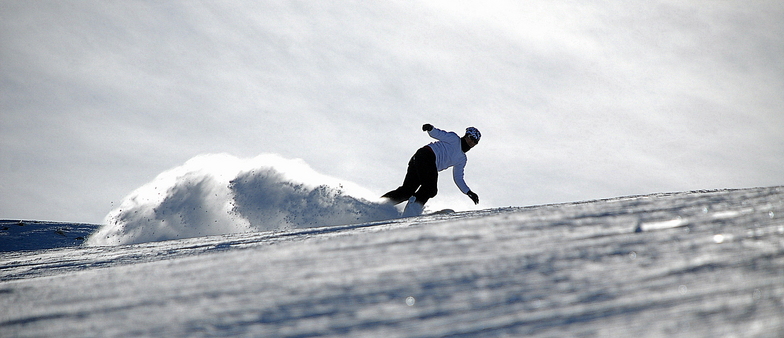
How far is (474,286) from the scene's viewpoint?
1.57 meters

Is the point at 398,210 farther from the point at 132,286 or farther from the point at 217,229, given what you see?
the point at 132,286

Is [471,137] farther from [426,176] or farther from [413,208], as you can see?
[413,208]

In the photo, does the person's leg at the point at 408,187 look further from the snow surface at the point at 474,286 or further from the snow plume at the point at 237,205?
the snow surface at the point at 474,286

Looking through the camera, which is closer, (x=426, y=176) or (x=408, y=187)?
(x=426, y=176)

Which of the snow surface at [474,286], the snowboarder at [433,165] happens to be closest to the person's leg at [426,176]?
the snowboarder at [433,165]

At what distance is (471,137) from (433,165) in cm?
58

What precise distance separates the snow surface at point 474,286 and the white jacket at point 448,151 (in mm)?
3556

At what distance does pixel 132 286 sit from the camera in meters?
2.00

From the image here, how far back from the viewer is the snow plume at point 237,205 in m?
6.26

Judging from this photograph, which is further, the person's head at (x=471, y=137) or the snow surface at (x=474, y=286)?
the person's head at (x=471, y=137)

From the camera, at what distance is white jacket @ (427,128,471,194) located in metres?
5.96

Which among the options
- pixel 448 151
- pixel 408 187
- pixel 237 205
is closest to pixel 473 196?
pixel 448 151

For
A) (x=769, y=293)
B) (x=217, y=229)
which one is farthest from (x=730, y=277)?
(x=217, y=229)

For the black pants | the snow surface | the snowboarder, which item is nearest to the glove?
the snowboarder
